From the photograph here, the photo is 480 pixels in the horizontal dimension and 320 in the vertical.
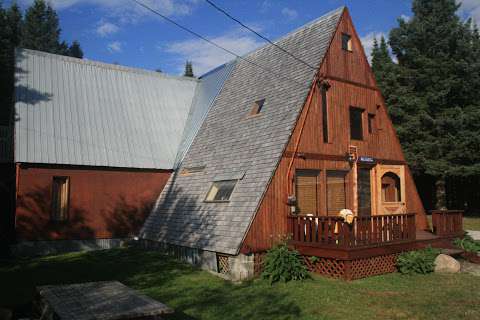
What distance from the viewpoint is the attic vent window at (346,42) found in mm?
16500

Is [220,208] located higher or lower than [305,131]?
lower

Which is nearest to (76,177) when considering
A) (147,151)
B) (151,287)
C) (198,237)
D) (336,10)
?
(147,151)

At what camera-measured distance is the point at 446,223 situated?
1595 cm

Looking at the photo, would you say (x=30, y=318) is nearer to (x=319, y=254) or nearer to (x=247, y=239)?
(x=247, y=239)

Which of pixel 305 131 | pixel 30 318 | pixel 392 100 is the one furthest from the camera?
pixel 392 100

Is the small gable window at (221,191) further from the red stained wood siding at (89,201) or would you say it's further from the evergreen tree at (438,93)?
the evergreen tree at (438,93)

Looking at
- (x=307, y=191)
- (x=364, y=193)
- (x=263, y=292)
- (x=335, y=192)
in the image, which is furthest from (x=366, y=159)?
(x=263, y=292)

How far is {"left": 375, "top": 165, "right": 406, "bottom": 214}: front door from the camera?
55.9 ft

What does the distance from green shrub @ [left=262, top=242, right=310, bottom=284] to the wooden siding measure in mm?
566

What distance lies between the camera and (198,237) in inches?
530

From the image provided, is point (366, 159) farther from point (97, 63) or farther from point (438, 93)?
point (438, 93)

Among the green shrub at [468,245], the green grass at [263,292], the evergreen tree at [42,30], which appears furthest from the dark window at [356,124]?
the evergreen tree at [42,30]

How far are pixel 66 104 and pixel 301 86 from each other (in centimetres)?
1033

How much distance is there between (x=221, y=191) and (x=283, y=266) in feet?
12.6
